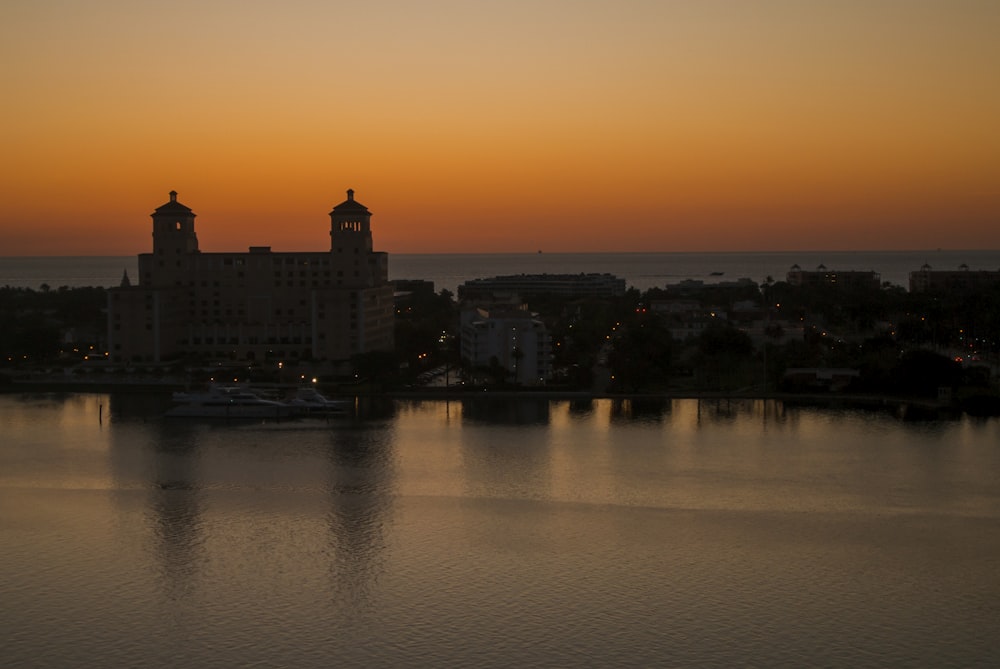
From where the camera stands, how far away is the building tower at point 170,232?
2178cm

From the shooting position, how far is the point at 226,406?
15.8m

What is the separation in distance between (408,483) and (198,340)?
11600 millimetres

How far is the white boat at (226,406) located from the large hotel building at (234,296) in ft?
14.2

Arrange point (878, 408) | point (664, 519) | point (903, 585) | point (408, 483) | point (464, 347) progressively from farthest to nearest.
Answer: point (464, 347), point (878, 408), point (408, 483), point (664, 519), point (903, 585)

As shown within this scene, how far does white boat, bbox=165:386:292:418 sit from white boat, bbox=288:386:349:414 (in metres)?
0.12

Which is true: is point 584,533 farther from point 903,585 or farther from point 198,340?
point 198,340

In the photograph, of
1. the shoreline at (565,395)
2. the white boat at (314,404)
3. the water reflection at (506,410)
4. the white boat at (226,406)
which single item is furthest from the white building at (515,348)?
the white boat at (226,406)

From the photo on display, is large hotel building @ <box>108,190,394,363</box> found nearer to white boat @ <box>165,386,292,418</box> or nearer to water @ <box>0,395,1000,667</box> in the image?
white boat @ <box>165,386,292,418</box>

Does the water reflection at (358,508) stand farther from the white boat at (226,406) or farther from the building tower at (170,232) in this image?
the building tower at (170,232)

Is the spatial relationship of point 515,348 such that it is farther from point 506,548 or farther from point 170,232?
point 506,548

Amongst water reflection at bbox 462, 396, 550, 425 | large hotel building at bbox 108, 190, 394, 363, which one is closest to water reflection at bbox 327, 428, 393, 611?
water reflection at bbox 462, 396, 550, 425

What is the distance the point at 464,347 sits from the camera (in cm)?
2012

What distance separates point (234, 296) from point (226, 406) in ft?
21.0

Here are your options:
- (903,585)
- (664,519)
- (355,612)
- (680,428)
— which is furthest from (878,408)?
(355,612)
